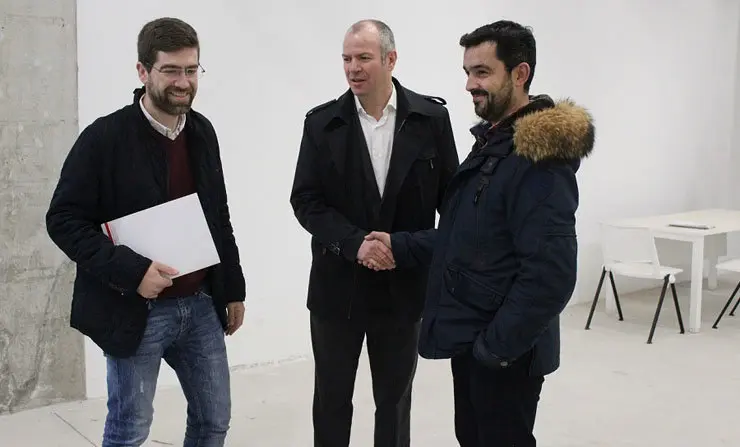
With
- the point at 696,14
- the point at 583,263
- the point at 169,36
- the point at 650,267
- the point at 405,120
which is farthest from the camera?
the point at 696,14

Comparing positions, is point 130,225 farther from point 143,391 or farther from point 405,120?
point 405,120

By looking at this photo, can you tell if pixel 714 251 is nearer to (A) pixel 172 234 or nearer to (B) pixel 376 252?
(B) pixel 376 252

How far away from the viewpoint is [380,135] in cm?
275

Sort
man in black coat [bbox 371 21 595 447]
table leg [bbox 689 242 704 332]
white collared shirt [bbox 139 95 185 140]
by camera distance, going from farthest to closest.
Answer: table leg [bbox 689 242 704 332], white collared shirt [bbox 139 95 185 140], man in black coat [bbox 371 21 595 447]

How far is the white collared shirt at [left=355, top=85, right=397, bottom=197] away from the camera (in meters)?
2.73

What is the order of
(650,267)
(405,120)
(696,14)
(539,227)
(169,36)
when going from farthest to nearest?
(696,14)
(650,267)
(405,120)
(169,36)
(539,227)

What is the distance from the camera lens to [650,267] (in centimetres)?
539

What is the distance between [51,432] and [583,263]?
154 inches

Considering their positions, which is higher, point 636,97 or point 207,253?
point 636,97

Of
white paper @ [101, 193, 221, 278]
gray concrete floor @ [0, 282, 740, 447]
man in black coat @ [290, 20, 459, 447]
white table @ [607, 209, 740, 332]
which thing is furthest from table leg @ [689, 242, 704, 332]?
white paper @ [101, 193, 221, 278]

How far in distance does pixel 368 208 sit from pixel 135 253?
80cm

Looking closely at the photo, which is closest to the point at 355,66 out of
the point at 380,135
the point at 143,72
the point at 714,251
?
the point at 380,135

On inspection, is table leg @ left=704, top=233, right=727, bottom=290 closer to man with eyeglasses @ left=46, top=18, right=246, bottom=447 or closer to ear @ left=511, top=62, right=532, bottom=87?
ear @ left=511, top=62, right=532, bottom=87

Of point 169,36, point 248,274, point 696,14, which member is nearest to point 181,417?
point 248,274
